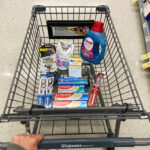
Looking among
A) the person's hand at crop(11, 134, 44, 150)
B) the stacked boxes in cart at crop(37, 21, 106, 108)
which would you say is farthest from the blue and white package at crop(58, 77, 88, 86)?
the person's hand at crop(11, 134, 44, 150)

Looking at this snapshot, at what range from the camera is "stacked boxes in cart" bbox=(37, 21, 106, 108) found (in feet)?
2.51

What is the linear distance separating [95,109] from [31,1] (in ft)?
4.83

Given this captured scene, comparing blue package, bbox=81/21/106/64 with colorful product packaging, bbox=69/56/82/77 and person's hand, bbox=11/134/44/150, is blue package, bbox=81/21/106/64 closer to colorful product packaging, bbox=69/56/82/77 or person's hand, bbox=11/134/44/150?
colorful product packaging, bbox=69/56/82/77

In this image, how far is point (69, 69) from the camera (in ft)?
2.75

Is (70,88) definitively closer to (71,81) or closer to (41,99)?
(71,81)

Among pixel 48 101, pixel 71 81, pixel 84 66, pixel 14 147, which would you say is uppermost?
pixel 84 66

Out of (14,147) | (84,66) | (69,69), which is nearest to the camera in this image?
(14,147)

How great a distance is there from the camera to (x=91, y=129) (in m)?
0.98

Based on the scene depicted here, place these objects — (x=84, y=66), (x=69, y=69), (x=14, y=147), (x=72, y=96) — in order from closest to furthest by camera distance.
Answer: (x=14, y=147) < (x=72, y=96) < (x=69, y=69) < (x=84, y=66)

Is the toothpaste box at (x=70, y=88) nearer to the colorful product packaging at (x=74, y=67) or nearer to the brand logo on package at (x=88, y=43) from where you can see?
the colorful product packaging at (x=74, y=67)

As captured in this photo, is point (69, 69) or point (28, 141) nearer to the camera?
point (28, 141)

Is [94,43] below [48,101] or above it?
above

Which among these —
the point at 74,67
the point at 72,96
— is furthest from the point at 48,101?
the point at 74,67

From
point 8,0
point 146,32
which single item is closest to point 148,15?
point 146,32
